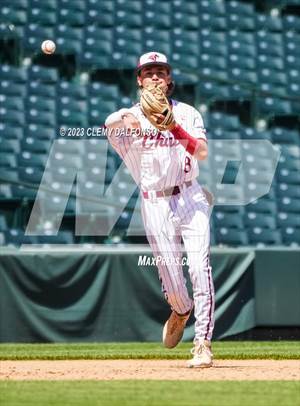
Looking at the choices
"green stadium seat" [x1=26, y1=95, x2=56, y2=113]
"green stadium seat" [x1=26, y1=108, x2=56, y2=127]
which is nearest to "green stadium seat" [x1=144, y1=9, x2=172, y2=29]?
"green stadium seat" [x1=26, y1=95, x2=56, y2=113]

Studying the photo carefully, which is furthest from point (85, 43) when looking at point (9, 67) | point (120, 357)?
point (120, 357)

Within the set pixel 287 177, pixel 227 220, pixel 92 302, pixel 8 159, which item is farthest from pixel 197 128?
pixel 287 177

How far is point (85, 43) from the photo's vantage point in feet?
53.1

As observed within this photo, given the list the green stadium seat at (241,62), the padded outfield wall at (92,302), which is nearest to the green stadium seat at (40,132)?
the green stadium seat at (241,62)

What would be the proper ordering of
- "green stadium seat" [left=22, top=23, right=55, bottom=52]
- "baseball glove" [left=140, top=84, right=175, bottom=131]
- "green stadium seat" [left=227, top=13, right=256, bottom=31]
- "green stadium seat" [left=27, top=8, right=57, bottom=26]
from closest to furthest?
"baseball glove" [left=140, top=84, right=175, bottom=131] → "green stadium seat" [left=22, top=23, right=55, bottom=52] → "green stadium seat" [left=27, top=8, right=57, bottom=26] → "green stadium seat" [left=227, top=13, right=256, bottom=31]

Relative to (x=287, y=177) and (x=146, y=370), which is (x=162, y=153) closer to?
(x=146, y=370)

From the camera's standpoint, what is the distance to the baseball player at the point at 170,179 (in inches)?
248

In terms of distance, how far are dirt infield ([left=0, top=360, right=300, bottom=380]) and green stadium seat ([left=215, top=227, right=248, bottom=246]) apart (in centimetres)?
565

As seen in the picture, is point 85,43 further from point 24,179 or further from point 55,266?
point 55,266

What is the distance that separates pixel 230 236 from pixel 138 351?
4.61m

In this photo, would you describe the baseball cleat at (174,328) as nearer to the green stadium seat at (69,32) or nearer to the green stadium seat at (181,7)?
the green stadium seat at (69,32)

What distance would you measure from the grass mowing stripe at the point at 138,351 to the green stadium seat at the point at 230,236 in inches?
123

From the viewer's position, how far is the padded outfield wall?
383 inches

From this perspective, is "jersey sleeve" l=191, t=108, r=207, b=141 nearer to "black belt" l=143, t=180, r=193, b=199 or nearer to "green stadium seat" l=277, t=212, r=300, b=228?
"black belt" l=143, t=180, r=193, b=199
